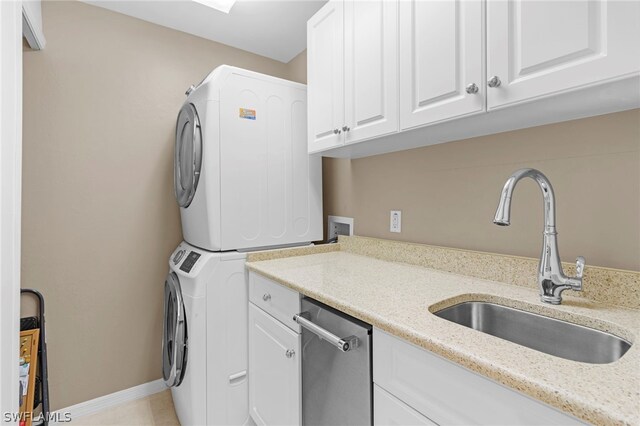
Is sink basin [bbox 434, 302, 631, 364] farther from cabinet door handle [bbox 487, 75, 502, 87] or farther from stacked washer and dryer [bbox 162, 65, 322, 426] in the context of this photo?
stacked washer and dryer [bbox 162, 65, 322, 426]

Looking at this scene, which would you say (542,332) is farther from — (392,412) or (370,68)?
(370,68)

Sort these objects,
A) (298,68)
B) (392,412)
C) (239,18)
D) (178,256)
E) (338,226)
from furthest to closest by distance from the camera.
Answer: (298,68) < (338,226) < (239,18) < (178,256) < (392,412)

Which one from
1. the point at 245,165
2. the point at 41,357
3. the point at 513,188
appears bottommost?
the point at 41,357

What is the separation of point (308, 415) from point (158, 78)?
2.24 metres

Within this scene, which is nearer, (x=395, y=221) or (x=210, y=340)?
(x=210, y=340)

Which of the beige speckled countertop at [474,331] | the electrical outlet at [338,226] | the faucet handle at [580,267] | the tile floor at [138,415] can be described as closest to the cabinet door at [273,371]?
the beige speckled countertop at [474,331]

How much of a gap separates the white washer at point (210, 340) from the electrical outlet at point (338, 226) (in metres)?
0.73

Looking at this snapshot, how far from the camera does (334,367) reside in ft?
3.65

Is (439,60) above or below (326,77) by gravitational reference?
below

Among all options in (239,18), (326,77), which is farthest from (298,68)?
(326,77)

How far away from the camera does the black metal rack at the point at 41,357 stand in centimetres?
160

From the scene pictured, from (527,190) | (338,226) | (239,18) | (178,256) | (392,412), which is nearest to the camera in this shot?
(392,412)

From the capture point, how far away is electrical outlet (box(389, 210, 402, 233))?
67.9 inches

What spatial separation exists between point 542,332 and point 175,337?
1632mm
